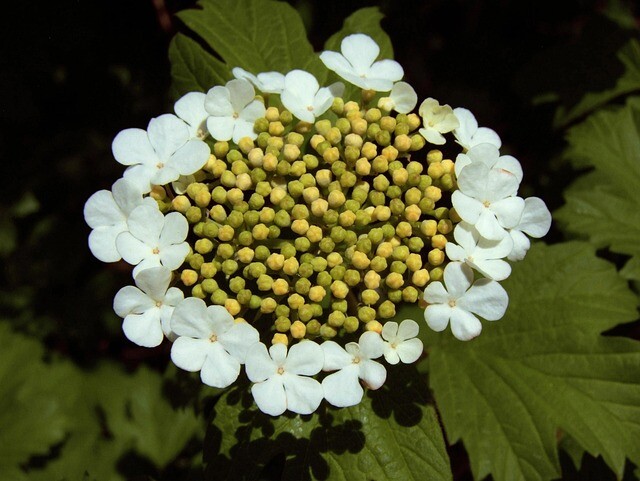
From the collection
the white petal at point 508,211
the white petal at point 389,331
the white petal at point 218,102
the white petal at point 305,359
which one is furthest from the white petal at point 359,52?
the white petal at point 305,359

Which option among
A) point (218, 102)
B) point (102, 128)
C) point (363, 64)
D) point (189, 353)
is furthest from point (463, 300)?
point (102, 128)

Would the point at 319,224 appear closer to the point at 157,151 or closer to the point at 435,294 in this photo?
the point at 435,294

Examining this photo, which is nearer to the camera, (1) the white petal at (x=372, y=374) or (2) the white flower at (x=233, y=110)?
(1) the white petal at (x=372, y=374)

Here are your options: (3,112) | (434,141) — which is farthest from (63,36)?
(434,141)

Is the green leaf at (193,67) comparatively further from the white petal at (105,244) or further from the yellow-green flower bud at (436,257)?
the yellow-green flower bud at (436,257)

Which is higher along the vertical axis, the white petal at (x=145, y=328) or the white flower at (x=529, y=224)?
the white flower at (x=529, y=224)

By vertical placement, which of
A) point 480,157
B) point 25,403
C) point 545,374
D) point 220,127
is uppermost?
point 480,157
